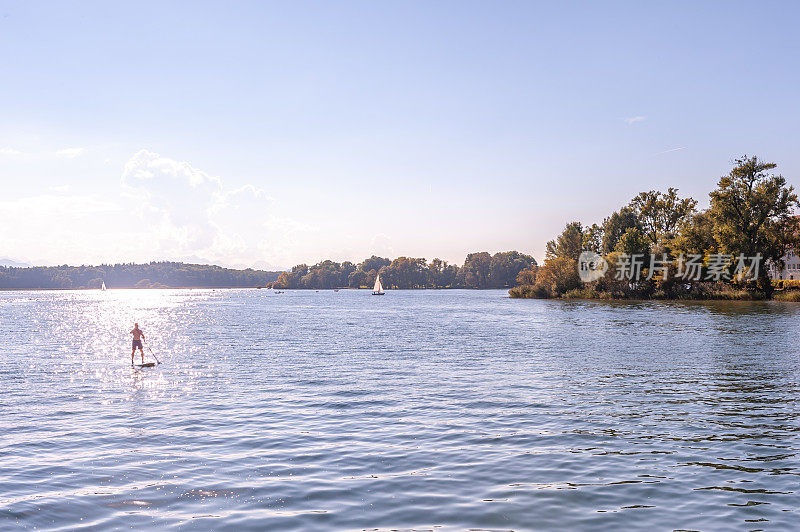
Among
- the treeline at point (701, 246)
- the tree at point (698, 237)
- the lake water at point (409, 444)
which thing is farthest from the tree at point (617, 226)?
the lake water at point (409, 444)

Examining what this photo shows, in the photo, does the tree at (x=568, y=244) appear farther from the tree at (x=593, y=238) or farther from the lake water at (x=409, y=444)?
the lake water at (x=409, y=444)

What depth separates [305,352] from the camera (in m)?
47.6

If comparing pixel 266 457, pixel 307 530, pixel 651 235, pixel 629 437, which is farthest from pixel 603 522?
pixel 651 235

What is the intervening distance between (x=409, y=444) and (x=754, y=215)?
119 metres

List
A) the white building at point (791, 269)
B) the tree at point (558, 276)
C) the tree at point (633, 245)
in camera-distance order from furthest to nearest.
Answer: the white building at point (791, 269), the tree at point (558, 276), the tree at point (633, 245)

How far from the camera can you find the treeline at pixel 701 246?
4540 inches

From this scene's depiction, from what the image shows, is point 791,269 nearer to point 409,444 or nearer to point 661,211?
point 661,211

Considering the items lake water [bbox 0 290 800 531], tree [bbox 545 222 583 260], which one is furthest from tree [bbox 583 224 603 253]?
lake water [bbox 0 290 800 531]

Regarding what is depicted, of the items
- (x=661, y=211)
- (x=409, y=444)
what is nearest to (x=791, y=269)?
(x=661, y=211)

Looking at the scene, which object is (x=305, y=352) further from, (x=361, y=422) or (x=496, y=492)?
(x=496, y=492)

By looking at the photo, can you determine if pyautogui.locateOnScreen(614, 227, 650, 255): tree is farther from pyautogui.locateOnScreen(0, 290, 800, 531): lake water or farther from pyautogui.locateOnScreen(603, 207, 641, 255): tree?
pyautogui.locateOnScreen(0, 290, 800, 531): lake water

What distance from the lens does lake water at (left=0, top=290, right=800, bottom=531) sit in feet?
42.0

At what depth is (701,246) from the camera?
125500mm

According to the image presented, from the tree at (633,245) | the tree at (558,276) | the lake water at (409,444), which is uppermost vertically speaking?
the tree at (633,245)
